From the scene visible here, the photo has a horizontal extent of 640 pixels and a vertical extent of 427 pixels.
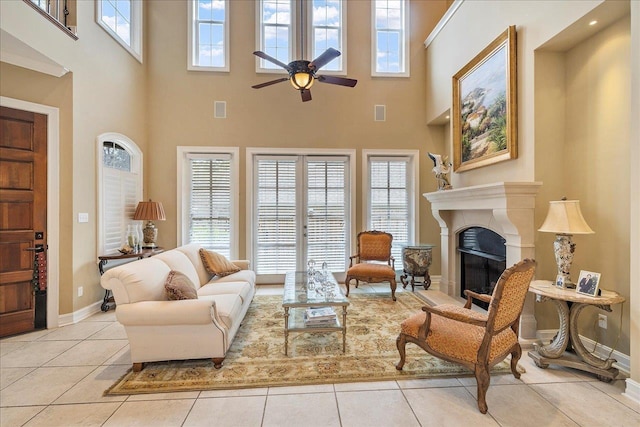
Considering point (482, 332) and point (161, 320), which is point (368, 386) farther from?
point (161, 320)

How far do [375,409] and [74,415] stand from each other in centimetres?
212

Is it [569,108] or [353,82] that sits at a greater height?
[353,82]

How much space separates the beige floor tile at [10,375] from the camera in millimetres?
2402

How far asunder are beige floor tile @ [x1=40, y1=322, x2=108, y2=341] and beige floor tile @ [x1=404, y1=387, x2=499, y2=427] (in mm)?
3572

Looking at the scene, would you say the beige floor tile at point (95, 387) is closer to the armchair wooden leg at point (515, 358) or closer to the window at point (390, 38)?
the armchair wooden leg at point (515, 358)

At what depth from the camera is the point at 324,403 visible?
2.13m

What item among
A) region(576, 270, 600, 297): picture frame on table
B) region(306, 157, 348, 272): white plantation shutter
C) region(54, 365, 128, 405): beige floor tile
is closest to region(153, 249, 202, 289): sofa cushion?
region(54, 365, 128, 405): beige floor tile

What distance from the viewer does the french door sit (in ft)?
17.9

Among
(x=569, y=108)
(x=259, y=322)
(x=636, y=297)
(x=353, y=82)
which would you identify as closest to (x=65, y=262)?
(x=259, y=322)

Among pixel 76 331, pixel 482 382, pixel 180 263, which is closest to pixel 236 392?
pixel 180 263

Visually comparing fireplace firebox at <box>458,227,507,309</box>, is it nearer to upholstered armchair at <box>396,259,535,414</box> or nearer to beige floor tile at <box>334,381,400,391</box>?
upholstered armchair at <box>396,259,535,414</box>

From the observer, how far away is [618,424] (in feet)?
6.28

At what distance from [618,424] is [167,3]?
784 cm

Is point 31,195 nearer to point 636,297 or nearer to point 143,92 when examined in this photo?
point 143,92
